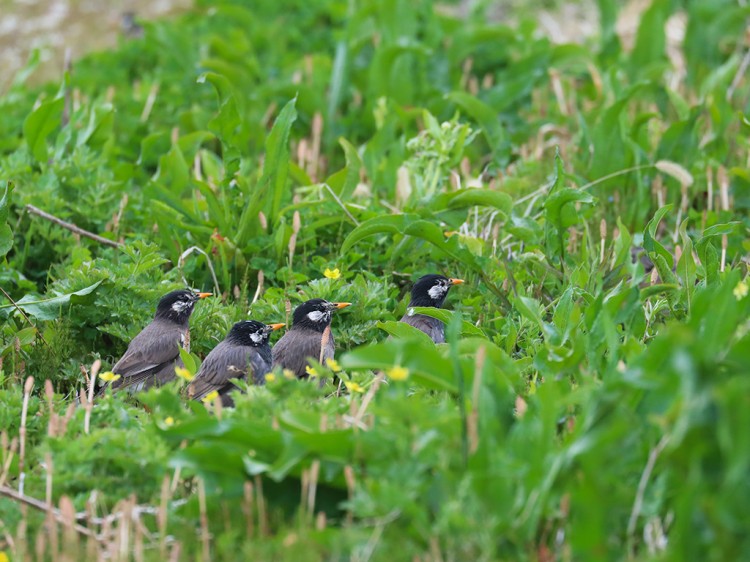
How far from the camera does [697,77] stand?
33.4ft

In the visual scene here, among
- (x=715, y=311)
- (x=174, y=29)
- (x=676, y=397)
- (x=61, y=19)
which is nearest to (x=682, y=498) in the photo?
(x=676, y=397)

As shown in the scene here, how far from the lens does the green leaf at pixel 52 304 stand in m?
5.95

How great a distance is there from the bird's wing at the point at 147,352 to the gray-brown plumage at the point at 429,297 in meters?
1.36

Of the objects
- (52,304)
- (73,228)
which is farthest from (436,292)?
(73,228)

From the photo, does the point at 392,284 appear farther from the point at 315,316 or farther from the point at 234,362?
the point at 234,362

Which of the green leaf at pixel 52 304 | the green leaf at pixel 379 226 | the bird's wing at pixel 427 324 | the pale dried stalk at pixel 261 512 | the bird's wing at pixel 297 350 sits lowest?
the bird's wing at pixel 427 324

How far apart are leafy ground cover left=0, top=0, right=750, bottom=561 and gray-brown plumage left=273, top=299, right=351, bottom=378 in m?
0.24

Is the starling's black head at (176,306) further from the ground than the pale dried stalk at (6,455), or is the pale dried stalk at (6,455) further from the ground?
the pale dried stalk at (6,455)

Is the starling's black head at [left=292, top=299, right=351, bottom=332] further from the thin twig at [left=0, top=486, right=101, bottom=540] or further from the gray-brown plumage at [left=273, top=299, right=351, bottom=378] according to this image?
the thin twig at [left=0, top=486, right=101, bottom=540]

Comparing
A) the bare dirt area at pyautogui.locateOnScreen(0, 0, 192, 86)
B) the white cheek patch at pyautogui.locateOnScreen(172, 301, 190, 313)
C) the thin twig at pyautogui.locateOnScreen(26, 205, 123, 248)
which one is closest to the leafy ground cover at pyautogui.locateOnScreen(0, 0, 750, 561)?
the thin twig at pyautogui.locateOnScreen(26, 205, 123, 248)

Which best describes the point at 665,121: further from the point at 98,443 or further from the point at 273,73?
the point at 98,443

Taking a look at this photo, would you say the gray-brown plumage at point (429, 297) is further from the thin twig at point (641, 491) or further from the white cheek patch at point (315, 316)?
the thin twig at point (641, 491)

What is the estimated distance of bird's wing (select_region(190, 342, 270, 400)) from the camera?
17.9ft

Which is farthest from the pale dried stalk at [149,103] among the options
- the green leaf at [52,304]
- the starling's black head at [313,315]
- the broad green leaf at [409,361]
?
the broad green leaf at [409,361]
